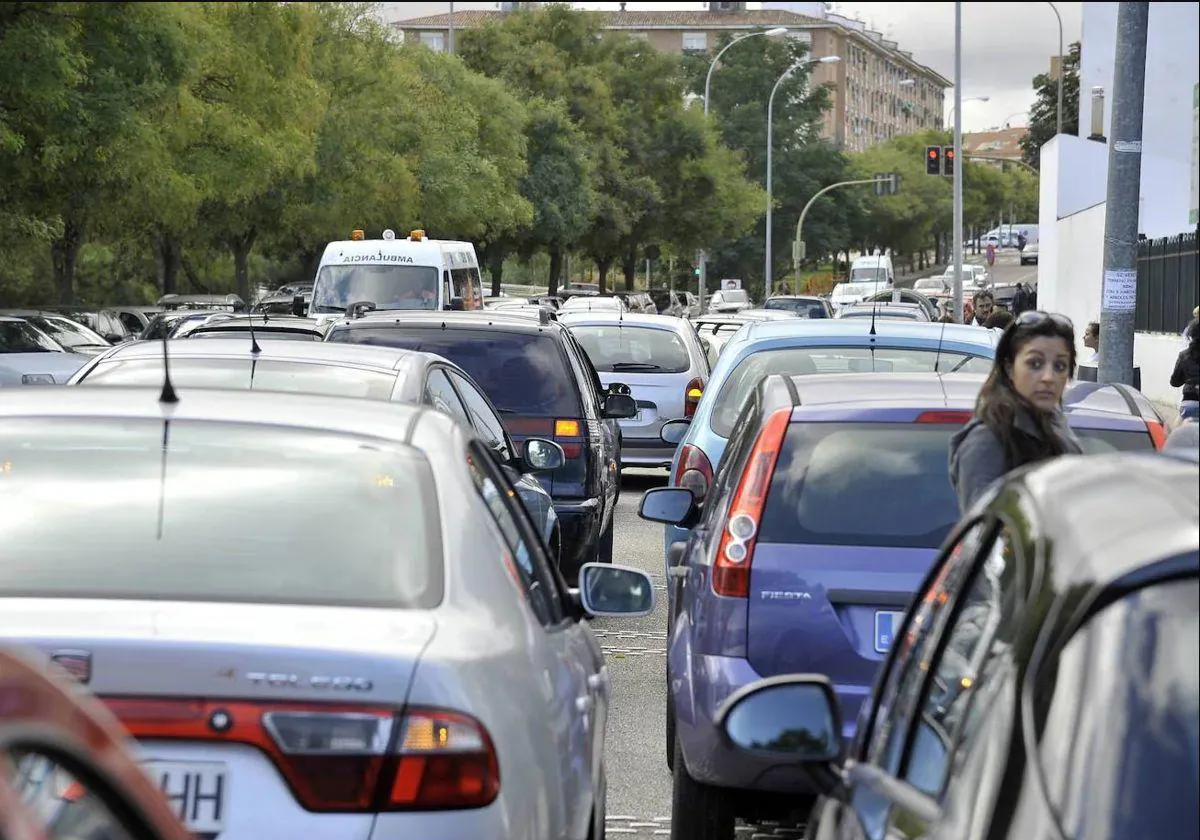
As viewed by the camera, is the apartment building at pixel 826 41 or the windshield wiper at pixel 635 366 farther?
the apartment building at pixel 826 41

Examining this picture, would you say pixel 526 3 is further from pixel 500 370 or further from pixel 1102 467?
pixel 1102 467

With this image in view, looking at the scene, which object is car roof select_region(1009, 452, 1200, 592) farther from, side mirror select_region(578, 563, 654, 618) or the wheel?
the wheel

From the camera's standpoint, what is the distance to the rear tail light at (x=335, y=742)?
3.35 metres

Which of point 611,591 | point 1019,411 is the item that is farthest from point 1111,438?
point 611,591

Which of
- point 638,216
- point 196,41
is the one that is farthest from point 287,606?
point 638,216

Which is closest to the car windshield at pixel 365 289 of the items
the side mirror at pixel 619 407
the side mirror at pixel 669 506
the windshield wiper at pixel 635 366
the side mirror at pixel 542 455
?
the windshield wiper at pixel 635 366

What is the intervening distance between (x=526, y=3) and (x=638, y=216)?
1317 centimetres

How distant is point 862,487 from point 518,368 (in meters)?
6.83

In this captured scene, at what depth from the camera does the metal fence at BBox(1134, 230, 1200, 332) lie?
2894 centimetres

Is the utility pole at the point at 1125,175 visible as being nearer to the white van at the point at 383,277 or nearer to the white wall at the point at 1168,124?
the white van at the point at 383,277

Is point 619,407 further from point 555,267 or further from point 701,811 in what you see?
point 555,267

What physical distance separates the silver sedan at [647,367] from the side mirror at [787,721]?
15.6 meters

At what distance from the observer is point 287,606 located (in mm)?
3754

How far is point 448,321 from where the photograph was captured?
497 inches
